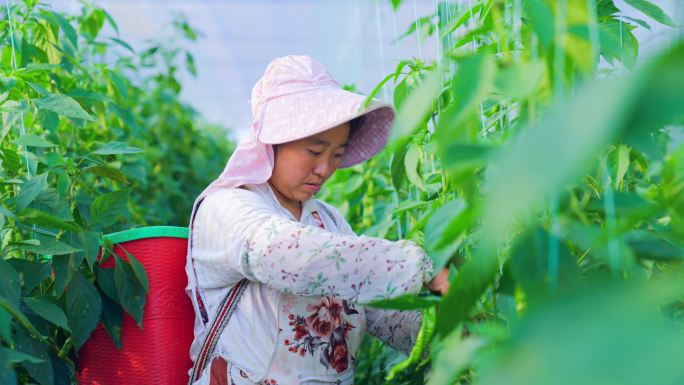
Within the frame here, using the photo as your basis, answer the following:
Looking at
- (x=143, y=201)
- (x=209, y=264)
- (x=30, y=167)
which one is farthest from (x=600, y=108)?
(x=143, y=201)

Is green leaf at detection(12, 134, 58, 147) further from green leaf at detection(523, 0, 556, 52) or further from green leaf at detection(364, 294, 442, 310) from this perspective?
green leaf at detection(523, 0, 556, 52)

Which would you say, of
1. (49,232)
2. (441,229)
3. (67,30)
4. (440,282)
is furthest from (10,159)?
(441,229)

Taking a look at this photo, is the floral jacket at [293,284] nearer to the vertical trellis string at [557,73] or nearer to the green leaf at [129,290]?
the green leaf at [129,290]

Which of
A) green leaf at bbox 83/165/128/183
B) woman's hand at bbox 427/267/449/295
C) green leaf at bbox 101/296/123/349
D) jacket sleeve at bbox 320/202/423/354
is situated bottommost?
jacket sleeve at bbox 320/202/423/354

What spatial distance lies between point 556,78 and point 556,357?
0.25 meters

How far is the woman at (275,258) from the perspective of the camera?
1291 millimetres

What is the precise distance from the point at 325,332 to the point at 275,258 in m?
0.30

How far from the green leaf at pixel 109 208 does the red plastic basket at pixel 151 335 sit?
6 cm

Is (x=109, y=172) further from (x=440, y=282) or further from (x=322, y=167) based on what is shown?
(x=440, y=282)

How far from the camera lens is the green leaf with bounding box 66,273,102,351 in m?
1.36

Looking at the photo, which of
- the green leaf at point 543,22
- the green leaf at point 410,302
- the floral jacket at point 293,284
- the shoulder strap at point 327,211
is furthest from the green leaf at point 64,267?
the green leaf at point 543,22

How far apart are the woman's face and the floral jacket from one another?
0.03m

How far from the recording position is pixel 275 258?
3.84 ft

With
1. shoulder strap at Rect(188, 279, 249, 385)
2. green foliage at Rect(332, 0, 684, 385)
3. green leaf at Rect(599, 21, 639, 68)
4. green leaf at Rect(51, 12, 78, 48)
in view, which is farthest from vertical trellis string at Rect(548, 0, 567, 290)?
green leaf at Rect(51, 12, 78, 48)
